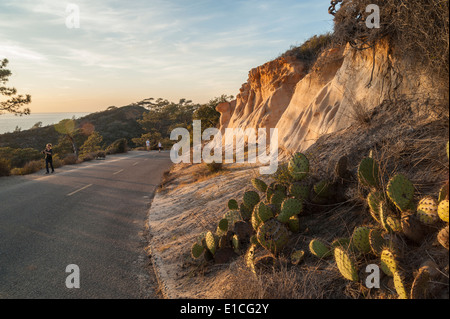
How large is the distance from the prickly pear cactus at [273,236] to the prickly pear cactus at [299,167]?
1.30 meters

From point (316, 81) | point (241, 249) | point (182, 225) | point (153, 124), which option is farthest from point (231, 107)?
point (153, 124)

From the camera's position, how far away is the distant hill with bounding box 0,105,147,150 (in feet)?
254

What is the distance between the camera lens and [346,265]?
3.56 m

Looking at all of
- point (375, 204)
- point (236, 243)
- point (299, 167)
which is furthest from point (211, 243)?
point (375, 204)

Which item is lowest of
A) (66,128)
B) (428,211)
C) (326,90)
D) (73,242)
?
(73,242)

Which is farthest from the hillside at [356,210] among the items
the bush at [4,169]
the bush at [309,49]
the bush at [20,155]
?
the bush at [20,155]

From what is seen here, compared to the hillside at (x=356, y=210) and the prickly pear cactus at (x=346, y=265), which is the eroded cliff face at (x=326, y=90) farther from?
the prickly pear cactus at (x=346, y=265)

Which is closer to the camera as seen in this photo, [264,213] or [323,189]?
[264,213]

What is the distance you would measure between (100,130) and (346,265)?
100523 millimetres

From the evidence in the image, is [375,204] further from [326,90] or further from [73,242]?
[326,90]

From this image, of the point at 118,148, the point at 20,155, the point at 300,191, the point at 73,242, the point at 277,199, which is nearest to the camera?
the point at 300,191

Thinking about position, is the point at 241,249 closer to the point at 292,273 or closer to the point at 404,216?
the point at 292,273

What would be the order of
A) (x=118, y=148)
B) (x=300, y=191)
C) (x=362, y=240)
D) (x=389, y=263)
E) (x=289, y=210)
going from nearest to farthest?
(x=389, y=263) → (x=362, y=240) → (x=289, y=210) → (x=300, y=191) → (x=118, y=148)
